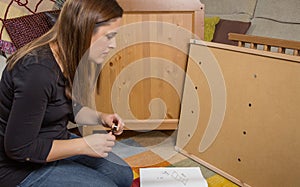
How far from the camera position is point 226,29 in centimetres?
211

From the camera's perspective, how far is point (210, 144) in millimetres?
1564

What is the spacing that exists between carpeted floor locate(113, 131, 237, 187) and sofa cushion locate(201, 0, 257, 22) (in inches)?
37.0

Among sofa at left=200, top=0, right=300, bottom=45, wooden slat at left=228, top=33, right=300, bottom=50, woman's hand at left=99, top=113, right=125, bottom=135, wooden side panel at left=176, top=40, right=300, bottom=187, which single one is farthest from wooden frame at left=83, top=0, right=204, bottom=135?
woman's hand at left=99, top=113, right=125, bottom=135

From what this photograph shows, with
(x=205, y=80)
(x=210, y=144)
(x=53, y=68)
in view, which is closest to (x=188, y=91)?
(x=205, y=80)

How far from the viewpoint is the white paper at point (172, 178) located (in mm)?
1160

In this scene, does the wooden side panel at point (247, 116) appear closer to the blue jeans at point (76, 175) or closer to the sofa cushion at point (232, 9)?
the blue jeans at point (76, 175)

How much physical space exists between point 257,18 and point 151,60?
2.89ft

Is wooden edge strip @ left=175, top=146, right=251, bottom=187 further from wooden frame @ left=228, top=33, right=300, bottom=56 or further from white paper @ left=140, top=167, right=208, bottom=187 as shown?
wooden frame @ left=228, top=33, right=300, bottom=56

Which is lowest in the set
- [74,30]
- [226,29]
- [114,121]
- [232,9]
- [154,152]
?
[154,152]

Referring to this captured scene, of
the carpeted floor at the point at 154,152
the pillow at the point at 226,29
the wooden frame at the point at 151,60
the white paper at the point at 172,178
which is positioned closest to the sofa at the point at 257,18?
the pillow at the point at 226,29

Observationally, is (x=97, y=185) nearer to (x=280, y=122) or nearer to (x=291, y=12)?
(x=280, y=122)

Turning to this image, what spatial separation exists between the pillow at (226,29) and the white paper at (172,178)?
1.07m

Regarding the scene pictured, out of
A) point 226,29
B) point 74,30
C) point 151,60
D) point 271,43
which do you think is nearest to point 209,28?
point 226,29

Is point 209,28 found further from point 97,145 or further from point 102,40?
point 97,145
